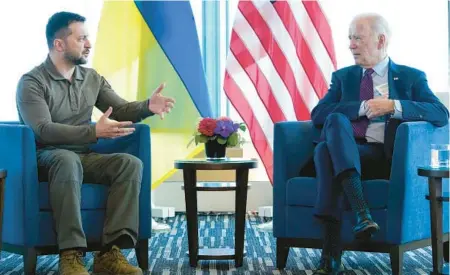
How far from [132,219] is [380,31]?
A: 1457mm

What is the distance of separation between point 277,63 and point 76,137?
1.86m

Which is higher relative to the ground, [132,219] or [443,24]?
[443,24]

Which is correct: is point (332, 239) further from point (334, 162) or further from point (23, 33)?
point (23, 33)

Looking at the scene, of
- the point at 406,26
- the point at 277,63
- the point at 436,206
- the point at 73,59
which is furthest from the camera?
the point at 406,26

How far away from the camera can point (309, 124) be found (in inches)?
146

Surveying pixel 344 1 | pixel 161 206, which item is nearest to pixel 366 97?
pixel 344 1

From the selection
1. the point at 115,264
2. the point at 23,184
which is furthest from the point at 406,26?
the point at 23,184

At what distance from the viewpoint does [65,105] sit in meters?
3.57

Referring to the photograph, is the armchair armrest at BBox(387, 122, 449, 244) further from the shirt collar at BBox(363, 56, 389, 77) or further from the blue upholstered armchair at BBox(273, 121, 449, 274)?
the shirt collar at BBox(363, 56, 389, 77)

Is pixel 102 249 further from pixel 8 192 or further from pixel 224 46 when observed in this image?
pixel 224 46

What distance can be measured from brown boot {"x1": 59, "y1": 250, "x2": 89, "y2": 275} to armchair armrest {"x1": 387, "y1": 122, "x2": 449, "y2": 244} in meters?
1.27

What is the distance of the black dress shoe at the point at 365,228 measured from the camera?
9.89 ft

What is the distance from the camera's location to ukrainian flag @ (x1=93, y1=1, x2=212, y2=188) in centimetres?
492

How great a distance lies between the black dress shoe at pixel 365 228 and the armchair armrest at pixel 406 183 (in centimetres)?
17
